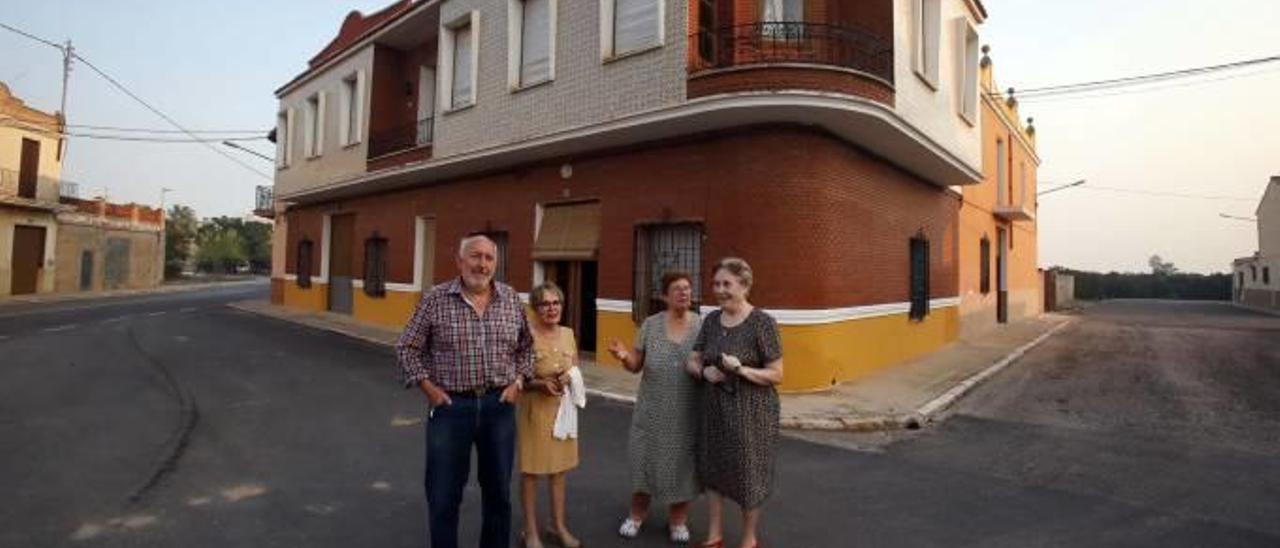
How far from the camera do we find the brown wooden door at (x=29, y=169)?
28.2 m

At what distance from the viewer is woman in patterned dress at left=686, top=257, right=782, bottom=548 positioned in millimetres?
3607

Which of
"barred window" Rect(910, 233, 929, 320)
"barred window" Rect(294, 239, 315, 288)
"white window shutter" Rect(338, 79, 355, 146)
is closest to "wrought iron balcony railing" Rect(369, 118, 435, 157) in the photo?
"white window shutter" Rect(338, 79, 355, 146)

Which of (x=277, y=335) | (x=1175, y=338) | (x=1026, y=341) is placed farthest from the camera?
(x=1175, y=338)

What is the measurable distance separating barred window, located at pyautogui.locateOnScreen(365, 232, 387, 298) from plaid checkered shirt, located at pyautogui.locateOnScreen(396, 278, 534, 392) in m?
15.1

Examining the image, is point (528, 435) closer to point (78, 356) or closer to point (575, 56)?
point (575, 56)

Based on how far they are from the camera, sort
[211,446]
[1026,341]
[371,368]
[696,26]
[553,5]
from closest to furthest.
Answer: [211,446] → [696,26] → [371,368] → [553,5] → [1026,341]

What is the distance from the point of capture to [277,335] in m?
14.7

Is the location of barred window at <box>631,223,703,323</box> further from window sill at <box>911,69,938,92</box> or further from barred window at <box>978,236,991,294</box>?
barred window at <box>978,236,991,294</box>

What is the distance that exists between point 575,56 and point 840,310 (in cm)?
605

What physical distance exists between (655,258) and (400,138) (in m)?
9.37

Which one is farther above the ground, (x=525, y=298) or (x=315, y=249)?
(x=315, y=249)

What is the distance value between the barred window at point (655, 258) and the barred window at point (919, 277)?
5307 mm

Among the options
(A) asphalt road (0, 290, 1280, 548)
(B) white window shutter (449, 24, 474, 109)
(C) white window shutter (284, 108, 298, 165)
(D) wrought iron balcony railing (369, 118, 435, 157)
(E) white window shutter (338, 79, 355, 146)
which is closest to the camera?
(A) asphalt road (0, 290, 1280, 548)

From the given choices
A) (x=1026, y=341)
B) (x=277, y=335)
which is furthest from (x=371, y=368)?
(x=1026, y=341)
